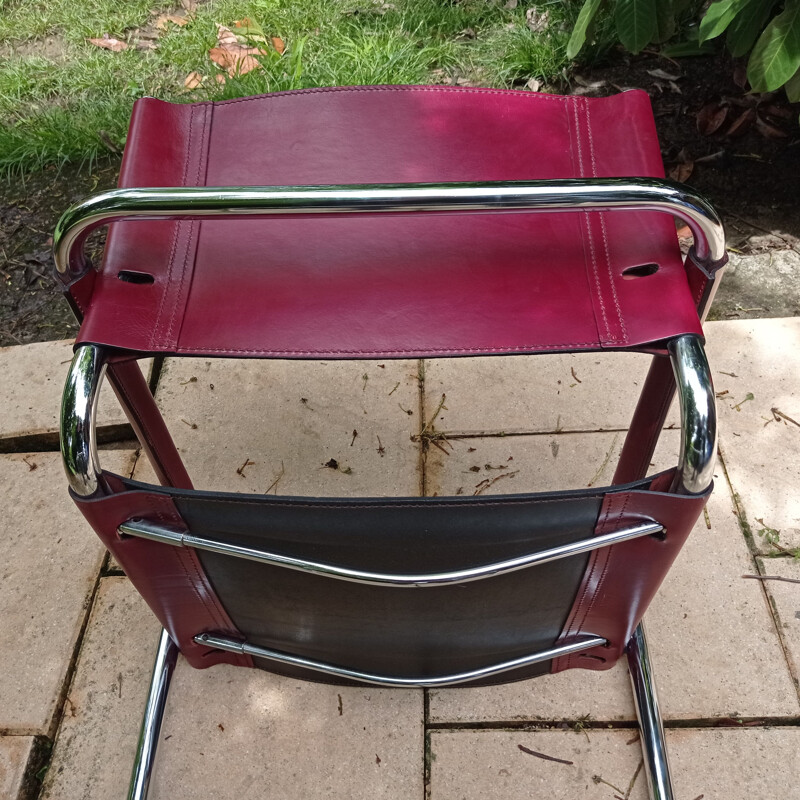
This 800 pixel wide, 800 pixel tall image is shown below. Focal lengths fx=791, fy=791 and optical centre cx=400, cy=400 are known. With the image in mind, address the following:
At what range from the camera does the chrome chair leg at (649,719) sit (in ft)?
4.11

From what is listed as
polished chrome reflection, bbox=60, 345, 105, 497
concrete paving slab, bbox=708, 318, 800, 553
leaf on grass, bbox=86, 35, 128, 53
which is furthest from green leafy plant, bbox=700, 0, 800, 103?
leaf on grass, bbox=86, 35, 128, 53

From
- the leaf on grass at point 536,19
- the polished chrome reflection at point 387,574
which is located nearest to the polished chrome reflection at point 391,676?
the polished chrome reflection at point 387,574

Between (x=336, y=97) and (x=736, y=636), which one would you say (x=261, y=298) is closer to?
(x=336, y=97)

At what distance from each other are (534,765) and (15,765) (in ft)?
2.90

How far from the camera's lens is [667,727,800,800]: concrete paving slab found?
50.3 inches

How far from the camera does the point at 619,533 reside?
80 centimetres

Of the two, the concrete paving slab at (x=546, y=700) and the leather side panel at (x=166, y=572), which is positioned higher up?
the leather side panel at (x=166, y=572)

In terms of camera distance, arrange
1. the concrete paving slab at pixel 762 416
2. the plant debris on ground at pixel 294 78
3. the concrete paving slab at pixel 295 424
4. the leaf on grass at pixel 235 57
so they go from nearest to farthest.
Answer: the concrete paving slab at pixel 762 416 → the concrete paving slab at pixel 295 424 → the plant debris on ground at pixel 294 78 → the leaf on grass at pixel 235 57

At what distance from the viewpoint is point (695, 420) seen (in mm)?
841

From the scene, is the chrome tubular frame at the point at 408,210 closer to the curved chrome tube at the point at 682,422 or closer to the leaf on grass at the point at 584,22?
the curved chrome tube at the point at 682,422

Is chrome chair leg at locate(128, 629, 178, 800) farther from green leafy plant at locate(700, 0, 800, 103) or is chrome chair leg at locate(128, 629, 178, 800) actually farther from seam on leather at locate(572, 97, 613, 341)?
green leafy plant at locate(700, 0, 800, 103)

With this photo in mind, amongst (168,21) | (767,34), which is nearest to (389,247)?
(767,34)

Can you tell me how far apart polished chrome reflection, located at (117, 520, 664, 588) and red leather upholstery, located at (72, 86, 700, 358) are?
0.26m

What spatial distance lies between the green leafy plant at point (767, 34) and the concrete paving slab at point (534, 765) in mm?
1402
